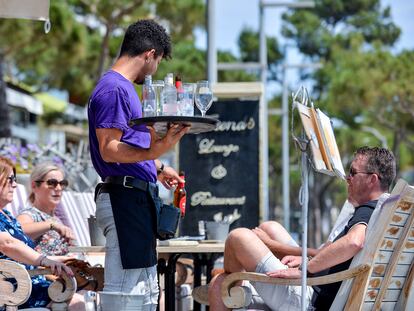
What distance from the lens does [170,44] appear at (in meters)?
4.80

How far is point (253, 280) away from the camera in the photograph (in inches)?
195

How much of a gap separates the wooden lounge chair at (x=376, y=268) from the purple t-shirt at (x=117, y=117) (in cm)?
81

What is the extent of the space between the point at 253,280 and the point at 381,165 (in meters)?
1.04

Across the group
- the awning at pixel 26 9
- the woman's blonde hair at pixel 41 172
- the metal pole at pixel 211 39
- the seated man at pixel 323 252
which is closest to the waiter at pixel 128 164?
the seated man at pixel 323 252

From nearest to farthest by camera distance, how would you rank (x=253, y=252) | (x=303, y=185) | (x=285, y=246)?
(x=303, y=185), (x=253, y=252), (x=285, y=246)

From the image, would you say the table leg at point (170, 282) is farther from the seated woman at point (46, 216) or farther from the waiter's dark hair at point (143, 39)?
the waiter's dark hair at point (143, 39)

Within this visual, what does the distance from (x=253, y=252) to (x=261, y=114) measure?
5508 millimetres

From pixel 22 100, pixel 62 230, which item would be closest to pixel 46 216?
pixel 62 230

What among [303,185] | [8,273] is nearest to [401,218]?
[303,185]

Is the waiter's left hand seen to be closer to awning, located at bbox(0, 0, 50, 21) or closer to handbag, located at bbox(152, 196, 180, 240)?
handbag, located at bbox(152, 196, 180, 240)

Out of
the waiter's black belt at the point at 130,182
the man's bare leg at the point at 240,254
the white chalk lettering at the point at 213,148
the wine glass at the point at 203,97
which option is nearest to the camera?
the waiter's black belt at the point at 130,182

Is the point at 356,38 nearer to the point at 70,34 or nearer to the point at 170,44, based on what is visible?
the point at 70,34

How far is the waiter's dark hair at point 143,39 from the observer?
464cm

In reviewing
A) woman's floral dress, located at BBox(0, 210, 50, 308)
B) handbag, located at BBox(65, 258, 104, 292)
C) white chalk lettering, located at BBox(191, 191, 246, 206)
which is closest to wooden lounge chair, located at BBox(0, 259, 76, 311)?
handbag, located at BBox(65, 258, 104, 292)
